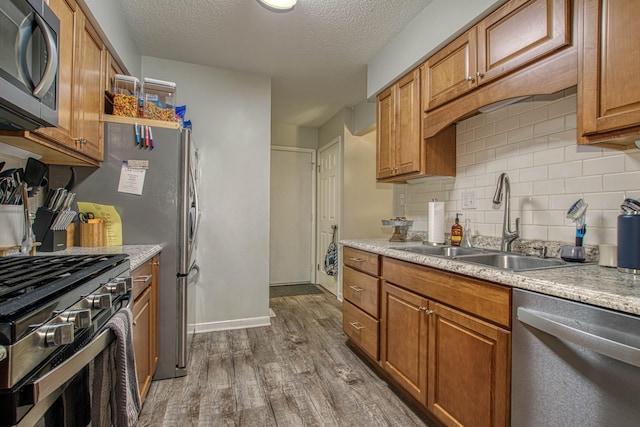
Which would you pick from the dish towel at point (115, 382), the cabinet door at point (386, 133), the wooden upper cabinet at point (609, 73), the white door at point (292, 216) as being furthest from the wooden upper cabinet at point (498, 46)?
the white door at point (292, 216)

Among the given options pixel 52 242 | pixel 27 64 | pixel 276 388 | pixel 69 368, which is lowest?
pixel 276 388

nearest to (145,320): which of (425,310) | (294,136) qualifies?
(425,310)

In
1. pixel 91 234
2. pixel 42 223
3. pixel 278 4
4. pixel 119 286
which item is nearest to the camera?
pixel 119 286

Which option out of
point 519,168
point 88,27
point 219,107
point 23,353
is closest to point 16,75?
point 23,353

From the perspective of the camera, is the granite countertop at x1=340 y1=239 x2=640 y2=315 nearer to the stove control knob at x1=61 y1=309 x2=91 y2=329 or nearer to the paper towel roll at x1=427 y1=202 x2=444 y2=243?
the paper towel roll at x1=427 y1=202 x2=444 y2=243

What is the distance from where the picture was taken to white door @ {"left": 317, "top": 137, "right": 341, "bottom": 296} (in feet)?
13.3

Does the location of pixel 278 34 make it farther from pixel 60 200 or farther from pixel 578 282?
pixel 578 282

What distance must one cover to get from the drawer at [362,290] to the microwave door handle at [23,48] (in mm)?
1926

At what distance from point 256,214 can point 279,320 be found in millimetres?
1131

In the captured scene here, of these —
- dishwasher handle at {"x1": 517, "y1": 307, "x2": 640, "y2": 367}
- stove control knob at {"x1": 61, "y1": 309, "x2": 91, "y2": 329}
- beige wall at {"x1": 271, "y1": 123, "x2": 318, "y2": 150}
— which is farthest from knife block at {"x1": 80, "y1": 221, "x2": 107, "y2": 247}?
beige wall at {"x1": 271, "y1": 123, "x2": 318, "y2": 150}

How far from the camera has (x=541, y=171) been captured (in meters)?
1.64

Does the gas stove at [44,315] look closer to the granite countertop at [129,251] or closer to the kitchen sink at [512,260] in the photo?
the granite countertop at [129,251]

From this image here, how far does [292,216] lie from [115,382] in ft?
12.1

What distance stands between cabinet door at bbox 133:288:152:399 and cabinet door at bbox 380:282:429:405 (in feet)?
4.61
